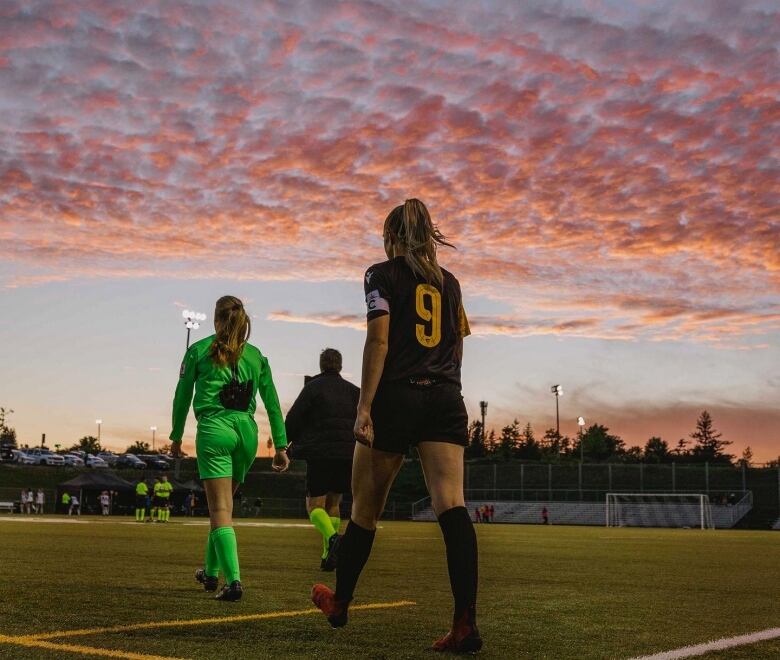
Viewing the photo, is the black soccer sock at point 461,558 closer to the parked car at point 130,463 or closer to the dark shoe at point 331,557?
the dark shoe at point 331,557

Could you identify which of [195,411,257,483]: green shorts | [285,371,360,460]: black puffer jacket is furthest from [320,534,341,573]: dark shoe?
[195,411,257,483]: green shorts

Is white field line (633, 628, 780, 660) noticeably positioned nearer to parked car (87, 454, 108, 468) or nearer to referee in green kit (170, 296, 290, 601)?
referee in green kit (170, 296, 290, 601)

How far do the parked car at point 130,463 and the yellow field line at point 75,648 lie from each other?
78.8 meters

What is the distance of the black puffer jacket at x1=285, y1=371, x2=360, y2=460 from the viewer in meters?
9.27

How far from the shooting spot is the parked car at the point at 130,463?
267 feet

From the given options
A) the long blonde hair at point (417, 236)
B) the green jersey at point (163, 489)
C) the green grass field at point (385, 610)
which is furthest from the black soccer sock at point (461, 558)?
the green jersey at point (163, 489)

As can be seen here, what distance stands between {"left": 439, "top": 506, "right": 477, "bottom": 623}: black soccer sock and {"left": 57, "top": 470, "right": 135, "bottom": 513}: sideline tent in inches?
1785

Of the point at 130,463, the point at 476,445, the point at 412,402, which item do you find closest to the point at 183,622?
the point at 412,402

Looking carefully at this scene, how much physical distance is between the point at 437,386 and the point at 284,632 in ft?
5.17

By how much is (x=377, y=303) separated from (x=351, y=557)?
1.28 metres

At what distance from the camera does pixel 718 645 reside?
4.93 meters

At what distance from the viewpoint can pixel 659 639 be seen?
5121 millimetres

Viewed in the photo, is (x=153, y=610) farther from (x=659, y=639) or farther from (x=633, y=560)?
(x=633, y=560)

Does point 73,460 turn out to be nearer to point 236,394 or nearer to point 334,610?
point 236,394
